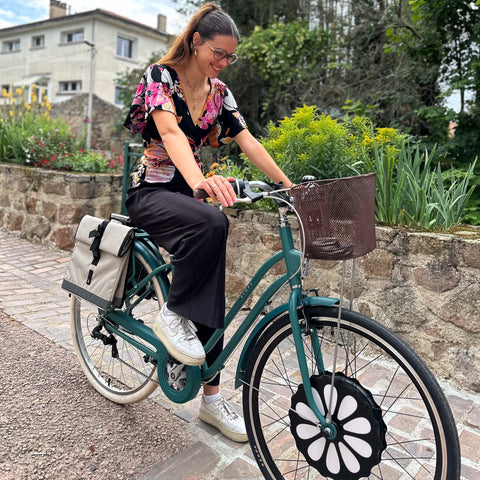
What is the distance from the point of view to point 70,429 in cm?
226

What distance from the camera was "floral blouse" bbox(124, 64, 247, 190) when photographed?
1855 mm

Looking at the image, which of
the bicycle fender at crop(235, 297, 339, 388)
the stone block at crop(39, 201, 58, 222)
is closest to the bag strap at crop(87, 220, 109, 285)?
the bicycle fender at crop(235, 297, 339, 388)

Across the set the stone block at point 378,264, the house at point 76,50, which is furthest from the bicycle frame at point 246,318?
the house at point 76,50

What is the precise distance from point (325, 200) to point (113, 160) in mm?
6434

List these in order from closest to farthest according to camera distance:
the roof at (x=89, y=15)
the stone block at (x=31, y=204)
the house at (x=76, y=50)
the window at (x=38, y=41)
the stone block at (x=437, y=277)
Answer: the stone block at (x=437, y=277)
the stone block at (x=31, y=204)
the roof at (x=89, y=15)
the house at (x=76, y=50)
the window at (x=38, y=41)

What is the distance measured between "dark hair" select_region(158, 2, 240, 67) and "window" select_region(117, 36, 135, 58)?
33.2 metres

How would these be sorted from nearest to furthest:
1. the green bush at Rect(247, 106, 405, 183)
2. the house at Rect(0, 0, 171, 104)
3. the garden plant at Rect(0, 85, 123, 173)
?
the green bush at Rect(247, 106, 405, 183) < the garden plant at Rect(0, 85, 123, 173) < the house at Rect(0, 0, 171, 104)

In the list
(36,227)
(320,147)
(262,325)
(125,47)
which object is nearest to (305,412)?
(262,325)

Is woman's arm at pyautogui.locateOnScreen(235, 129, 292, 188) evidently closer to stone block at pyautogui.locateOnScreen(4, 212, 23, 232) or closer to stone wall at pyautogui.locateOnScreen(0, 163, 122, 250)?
stone wall at pyautogui.locateOnScreen(0, 163, 122, 250)

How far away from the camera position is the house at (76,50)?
100 feet

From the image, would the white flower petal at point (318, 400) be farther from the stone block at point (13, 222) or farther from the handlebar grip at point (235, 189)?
the stone block at point (13, 222)

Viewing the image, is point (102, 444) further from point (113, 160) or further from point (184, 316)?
point (113, 160)

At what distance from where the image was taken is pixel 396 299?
9.91ft

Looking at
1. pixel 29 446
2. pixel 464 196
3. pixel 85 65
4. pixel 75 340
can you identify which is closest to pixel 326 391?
pixel 29 446
